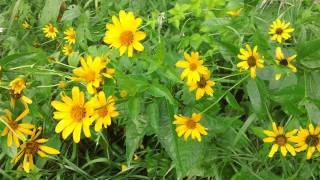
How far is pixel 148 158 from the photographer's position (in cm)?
122

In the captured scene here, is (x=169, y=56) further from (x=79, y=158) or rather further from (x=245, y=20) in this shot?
(x=79, y=158)

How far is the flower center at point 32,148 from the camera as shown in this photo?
926mm

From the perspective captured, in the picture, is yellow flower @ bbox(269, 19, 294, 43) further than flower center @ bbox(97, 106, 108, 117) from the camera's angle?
Yes

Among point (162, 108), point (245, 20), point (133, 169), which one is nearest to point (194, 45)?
point (245, 20)

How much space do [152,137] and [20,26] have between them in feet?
3.56

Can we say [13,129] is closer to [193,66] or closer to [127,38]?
[127,38]

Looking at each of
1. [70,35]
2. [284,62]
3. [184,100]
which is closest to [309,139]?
[284,62]

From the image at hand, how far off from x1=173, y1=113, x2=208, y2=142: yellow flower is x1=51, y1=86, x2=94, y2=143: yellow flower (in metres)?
0.22

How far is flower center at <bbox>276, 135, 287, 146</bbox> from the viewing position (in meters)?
0.94

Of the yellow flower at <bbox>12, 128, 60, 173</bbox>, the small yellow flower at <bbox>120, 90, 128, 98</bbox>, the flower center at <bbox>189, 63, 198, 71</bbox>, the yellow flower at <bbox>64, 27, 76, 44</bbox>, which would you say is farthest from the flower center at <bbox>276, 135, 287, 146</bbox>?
the yellow flower at <bbox>64, 27, 76, 44</bbox>

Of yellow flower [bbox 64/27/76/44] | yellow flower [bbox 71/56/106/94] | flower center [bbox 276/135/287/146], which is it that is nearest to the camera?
yellow flower [bbox 71/56/106/94]

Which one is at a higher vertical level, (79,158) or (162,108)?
(162,108)

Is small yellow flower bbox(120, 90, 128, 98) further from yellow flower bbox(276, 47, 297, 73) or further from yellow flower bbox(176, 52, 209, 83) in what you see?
yellow flower bbox(276, 47, 297, 73)

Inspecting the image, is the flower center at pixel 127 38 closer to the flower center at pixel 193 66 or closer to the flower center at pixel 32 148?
the flower center at pixel 193 66
